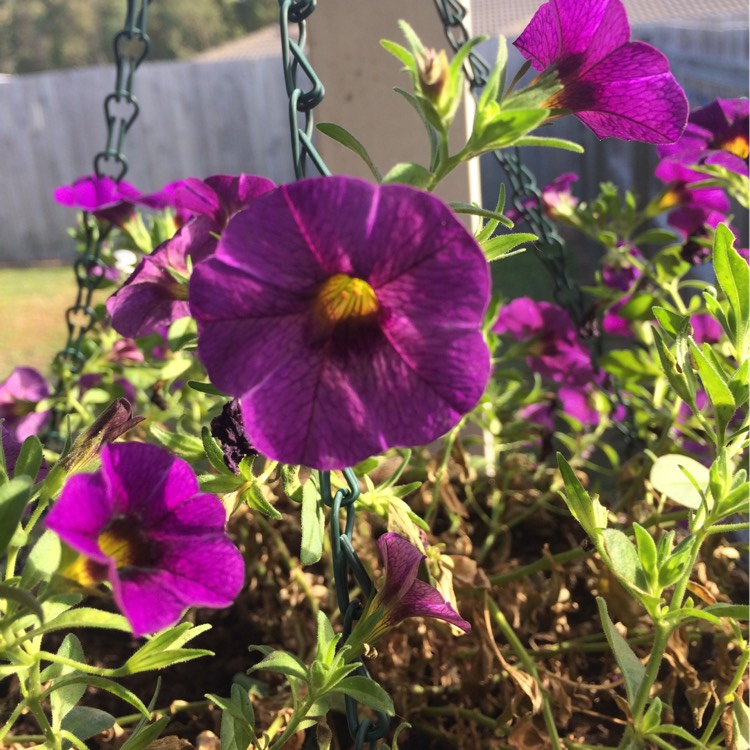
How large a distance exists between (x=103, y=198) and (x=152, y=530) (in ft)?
2.40

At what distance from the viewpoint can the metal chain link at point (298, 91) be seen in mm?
487

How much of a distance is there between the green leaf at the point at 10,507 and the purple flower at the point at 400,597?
0.73 feet

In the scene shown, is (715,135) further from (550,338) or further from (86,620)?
(86,620)

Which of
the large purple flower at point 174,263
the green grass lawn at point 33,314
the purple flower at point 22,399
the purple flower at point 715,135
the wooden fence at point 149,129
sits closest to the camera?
the large purple flower at point 174,263

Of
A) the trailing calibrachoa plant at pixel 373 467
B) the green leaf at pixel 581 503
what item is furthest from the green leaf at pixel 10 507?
the green leaf at pixel 581 503

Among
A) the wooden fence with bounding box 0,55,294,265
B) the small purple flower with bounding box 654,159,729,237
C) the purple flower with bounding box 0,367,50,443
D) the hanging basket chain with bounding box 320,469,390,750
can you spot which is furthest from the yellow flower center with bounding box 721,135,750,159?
the wooden fence with bounding box 0,55,294,265

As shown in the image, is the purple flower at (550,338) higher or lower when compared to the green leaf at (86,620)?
lower

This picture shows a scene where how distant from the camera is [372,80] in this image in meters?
1.12

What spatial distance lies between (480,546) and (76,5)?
26.3 meters

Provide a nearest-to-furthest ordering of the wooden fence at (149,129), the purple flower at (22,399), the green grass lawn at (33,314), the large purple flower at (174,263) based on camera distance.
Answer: the large purple flower at (174,263) < the purple flower at (22,399) < the green grass lawn at (33,314) < the wooden fence at (149,129)

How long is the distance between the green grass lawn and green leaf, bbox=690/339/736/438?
3.48m

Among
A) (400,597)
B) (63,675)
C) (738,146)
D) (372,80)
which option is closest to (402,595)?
(400,597)

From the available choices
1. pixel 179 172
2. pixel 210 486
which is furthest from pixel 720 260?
pixel 179 172

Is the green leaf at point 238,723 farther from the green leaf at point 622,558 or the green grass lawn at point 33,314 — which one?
the green grass lawn at point 33,314
